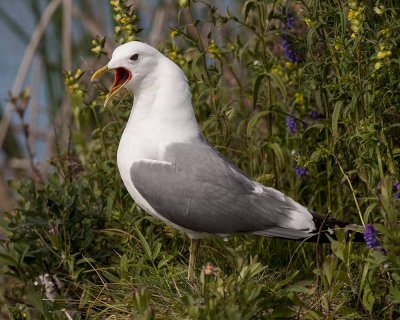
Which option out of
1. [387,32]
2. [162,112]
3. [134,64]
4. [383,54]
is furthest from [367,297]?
[134,64]

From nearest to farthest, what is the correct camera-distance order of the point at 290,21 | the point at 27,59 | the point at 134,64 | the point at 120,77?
the point at 134,64, the point at 120,77, the point at 290,21, the point at 27,59

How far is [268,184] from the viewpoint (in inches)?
168

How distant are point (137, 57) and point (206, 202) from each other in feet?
2.01

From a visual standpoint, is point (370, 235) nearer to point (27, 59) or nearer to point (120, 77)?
point (120, 77)

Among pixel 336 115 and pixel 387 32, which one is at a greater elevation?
pixel 387 32

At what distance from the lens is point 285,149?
4480 millimetres

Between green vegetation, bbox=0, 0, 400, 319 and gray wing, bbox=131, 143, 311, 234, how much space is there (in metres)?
0.19

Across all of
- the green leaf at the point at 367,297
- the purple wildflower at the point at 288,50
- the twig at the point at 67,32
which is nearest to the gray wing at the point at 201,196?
the green leaf at the point at 367,297

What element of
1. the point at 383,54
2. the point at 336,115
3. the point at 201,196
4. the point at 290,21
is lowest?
the point at 201,196

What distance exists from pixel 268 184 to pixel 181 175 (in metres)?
0.65

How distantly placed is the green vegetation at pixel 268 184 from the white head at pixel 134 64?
0.68 feet

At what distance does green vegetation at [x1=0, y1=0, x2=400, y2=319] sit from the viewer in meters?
3.29

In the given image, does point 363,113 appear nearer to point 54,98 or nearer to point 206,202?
point 206,202

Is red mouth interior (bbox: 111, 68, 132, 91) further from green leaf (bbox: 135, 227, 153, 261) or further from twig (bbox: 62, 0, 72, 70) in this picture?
twig (bbox: 62, 0, 72, 70)
